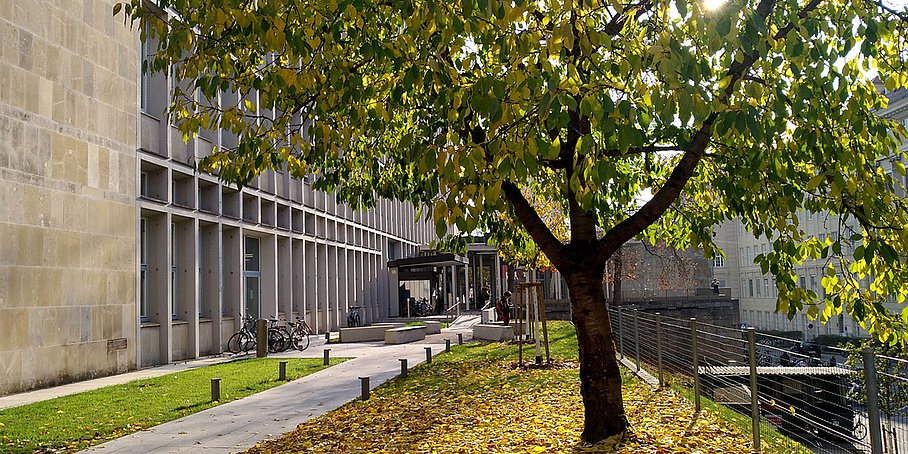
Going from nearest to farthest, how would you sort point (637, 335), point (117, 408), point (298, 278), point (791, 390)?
1. point (791, 390)
2. point (117, 408)
3. point (637, 335)
4. point (298, 278)

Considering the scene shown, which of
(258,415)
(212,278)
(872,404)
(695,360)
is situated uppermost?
(212,278)

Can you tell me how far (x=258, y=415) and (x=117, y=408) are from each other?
259 centimetres

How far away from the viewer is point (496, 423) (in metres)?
9.14

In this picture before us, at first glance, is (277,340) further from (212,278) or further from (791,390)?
(791,390)

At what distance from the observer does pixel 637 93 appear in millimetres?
5457

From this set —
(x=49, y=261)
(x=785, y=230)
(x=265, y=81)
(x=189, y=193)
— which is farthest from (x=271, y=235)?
(x=785, y=230)

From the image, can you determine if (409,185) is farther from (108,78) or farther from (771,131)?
(108,78)

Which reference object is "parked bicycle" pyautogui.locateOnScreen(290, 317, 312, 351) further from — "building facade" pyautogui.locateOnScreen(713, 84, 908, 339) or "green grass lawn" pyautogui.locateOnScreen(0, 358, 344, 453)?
"building facade" pyautogui.locateOnScreen(713, 84, 908, 339)

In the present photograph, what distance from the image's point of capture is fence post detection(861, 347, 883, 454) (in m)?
5.09

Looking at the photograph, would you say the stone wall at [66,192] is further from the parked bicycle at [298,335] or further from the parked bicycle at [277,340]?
the parked bicycle at [298,335]

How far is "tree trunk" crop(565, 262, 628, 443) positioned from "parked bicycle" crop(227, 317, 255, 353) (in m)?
17.0

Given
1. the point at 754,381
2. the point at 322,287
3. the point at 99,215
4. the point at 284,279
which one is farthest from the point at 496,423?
the point at 322,287

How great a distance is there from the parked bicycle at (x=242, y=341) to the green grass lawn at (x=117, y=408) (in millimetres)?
5283

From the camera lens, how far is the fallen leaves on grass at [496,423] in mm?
7648
